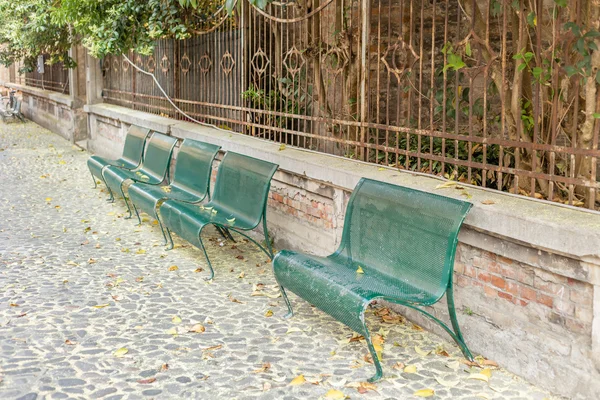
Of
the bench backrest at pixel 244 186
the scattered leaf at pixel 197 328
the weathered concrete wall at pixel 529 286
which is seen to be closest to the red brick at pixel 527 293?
the weathered concrete wall at pixel 529 286

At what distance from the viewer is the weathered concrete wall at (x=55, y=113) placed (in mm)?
16062

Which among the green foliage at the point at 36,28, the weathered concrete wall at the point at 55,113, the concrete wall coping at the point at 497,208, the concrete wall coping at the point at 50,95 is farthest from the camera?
the concrete wall coping at the point at 50,95

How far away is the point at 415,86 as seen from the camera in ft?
23.3

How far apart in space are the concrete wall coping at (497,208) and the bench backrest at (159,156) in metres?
1.49

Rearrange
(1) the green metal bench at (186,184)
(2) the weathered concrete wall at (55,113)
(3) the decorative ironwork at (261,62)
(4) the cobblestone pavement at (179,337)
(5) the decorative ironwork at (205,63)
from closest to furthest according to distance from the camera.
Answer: (4) the cobblestone pavement at (179,337)
(1) the green metal bench at (186,184)
(3) the decorative ironwork at (261,62)
(5) the decorative ironwork at (205,63)
(2) the weathered concrete wall at (55,113)

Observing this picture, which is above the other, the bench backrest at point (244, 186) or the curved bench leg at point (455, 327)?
the bench backrest at point (244, 186)

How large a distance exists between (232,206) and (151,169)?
242 cm

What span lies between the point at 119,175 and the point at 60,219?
0.85 meters

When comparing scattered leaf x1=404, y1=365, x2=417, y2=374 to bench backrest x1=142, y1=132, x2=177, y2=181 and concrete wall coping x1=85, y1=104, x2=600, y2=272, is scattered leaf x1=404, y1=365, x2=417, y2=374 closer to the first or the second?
concrete wall coping x1=85, y1=104, x2=600, y2=272

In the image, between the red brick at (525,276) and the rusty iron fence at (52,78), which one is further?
the rusty iron fence at (52,78)

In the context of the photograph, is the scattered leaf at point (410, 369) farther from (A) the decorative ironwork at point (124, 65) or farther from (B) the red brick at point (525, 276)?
(A) the decorative ironwork at point (124, 65)

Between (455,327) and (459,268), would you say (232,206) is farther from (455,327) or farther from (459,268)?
(455,327)

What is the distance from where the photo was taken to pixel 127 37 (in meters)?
10.2

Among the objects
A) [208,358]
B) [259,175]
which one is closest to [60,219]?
[259,175]
